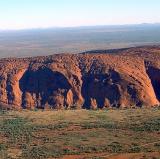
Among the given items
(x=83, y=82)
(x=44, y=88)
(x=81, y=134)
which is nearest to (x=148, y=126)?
(x=81, y=134)

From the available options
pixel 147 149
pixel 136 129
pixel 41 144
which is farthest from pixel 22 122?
pixel 147 149

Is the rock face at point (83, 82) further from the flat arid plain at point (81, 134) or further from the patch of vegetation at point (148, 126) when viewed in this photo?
the patch of vegetation at point (148, 126)

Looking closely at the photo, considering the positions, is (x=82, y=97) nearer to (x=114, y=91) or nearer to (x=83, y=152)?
(x=114, y=91)

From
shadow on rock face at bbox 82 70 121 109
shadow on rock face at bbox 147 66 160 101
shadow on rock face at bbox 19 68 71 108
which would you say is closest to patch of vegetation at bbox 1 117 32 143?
shadow on rock face at bbox 19 68 71 108

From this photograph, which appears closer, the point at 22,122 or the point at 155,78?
the point at 22,122

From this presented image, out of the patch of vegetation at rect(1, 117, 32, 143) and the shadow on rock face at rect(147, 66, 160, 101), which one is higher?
the shadow on rock face at rect(147, 66, 160, 101)

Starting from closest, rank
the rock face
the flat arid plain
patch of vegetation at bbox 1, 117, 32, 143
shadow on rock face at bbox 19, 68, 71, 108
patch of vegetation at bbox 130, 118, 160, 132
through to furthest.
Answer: the flat arid plain
patch of vegetation at bbox 1, 117, 32, 143
patch of vegetation at bbox 130, 118, 160, 132
the rock face
shadow on rock face at bbox 19, 68, 71, 108

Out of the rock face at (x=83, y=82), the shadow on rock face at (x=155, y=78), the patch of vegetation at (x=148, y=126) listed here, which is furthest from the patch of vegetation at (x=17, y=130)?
the shadow on rock face at (x=155, y=78)

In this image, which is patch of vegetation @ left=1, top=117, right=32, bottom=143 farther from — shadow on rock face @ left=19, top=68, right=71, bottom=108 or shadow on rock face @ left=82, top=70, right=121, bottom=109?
shadow on rock face @ left=82, top=70, right=121, bottom=109
